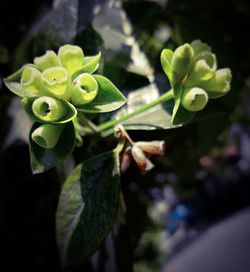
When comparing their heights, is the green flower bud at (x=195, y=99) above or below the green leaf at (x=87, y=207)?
above

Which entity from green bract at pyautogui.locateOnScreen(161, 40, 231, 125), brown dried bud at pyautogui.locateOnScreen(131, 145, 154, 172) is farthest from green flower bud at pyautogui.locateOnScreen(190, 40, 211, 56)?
brown dried bud at pyautogui.locateOnScreen(131, 145, 154, 172)

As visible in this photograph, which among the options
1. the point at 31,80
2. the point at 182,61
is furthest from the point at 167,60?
the point at 31,80

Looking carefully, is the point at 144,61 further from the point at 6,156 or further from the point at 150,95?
the point at 6,156

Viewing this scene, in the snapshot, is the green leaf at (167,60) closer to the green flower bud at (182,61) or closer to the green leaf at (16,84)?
the green flower bud at (182,61)

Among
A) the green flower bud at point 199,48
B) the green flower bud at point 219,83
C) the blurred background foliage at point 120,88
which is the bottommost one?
the blurred background foliage at point 120,88

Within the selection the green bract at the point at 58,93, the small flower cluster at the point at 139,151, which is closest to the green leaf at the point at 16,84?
the green bract at the point at 58,93

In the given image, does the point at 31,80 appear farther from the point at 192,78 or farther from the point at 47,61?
the point at 192,78
